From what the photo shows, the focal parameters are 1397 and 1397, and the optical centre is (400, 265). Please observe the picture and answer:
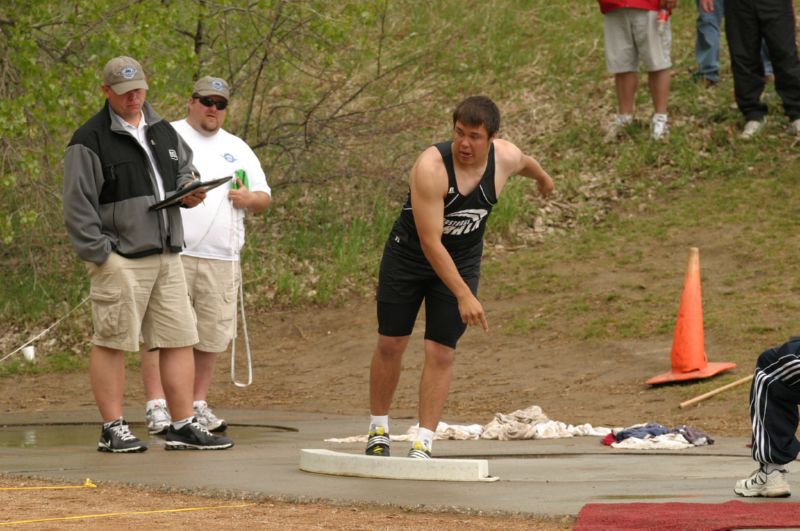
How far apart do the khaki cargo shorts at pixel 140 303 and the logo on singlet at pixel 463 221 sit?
1.86 metres

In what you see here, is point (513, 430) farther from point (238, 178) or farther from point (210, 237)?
point (238, 178)

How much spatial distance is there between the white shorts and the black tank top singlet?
31.6 ft

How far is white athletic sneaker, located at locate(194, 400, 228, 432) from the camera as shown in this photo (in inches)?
371

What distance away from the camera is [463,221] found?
7539mm

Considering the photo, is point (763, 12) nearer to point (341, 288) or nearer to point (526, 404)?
point (341, 288)

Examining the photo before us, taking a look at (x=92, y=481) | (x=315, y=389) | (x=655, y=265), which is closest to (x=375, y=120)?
(x=655, y=265)

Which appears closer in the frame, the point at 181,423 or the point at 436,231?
the point at 436,231

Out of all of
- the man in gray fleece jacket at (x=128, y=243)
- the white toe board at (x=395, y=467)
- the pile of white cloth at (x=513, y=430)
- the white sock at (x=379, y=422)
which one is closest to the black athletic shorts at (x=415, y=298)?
the white sock at (x=379, y=422)

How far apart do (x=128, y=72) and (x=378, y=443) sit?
260cm

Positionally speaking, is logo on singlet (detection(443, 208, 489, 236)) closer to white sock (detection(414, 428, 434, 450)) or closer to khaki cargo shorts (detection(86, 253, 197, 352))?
white sock (detection(414, 428, 434, 450))

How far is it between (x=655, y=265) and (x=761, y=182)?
233cm

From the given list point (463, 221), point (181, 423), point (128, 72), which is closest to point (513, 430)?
point (463, 221)

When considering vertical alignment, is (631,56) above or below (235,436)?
above

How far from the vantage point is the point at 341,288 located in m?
15.7
